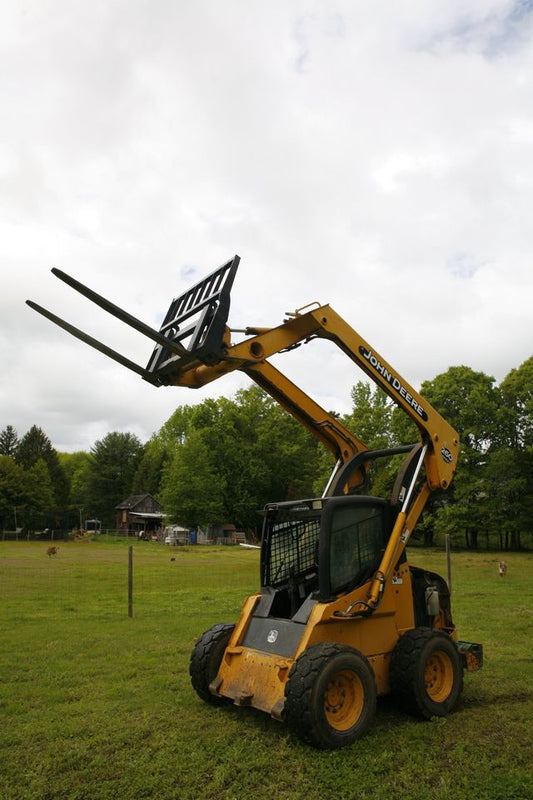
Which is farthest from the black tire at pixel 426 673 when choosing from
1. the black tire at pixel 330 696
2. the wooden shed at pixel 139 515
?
the wooden shed at pixel 139 515

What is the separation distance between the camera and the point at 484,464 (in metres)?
41.4

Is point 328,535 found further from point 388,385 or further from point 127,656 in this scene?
point 127,656

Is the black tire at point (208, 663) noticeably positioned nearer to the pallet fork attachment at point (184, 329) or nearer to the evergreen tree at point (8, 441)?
the pallet fork attachment at point (184, 329)

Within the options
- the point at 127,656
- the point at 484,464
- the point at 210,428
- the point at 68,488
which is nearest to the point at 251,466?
the point at 210,428

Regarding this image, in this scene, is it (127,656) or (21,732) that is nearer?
(21,732)

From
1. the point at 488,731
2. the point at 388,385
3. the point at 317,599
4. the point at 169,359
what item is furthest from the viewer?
the point at 388,385

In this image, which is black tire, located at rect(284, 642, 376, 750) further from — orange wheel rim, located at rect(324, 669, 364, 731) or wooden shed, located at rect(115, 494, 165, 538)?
wooden shed, located at rect(115, 494, 165, 538)

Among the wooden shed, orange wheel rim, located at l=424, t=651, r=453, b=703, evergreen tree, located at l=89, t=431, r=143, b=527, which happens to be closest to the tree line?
evergreen tree, located at l=89, t=431, r=143, b=527

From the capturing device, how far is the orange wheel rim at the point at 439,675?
6879 mm

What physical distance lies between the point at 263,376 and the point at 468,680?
4772 mm

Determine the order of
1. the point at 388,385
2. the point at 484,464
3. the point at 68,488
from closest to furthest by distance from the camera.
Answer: the point at 388,385, the point at 484,464, the point at 68,488

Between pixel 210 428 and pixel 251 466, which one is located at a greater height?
pixel 210 428

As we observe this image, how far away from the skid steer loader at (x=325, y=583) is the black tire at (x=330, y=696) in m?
0.01

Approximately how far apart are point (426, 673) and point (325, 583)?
63.0 inches
